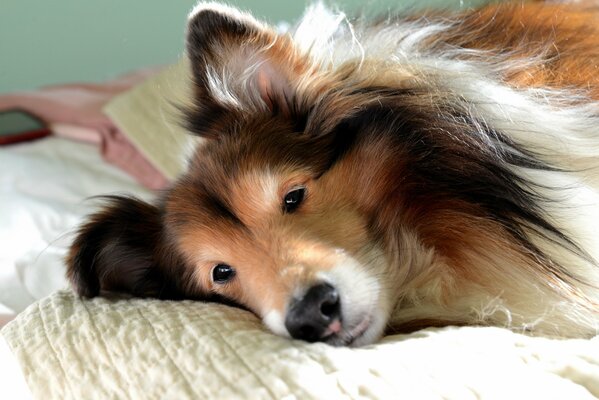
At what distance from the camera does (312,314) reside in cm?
174

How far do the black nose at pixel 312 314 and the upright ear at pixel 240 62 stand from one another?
2.39 feet

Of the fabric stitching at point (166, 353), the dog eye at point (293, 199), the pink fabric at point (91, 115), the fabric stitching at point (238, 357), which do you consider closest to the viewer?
the fabric stitching at point (238, 357)

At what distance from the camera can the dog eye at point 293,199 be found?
2111mm

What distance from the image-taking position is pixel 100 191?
13.3 ft

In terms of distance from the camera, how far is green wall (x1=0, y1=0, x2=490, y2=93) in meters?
5.70

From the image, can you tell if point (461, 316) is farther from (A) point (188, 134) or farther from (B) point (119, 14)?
(B) point (119, 14)

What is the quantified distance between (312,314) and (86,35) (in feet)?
15.6

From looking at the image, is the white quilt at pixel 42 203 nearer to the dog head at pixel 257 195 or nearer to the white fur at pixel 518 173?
the dog head at pixel 257 195

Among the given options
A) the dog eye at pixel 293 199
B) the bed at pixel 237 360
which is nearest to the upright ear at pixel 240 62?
the dog eye at pixel 293 199

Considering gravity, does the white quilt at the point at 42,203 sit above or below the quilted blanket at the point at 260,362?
below

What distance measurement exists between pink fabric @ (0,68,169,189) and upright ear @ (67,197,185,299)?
5.16 feet

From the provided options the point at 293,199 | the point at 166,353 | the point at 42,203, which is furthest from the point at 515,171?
the point at 42,203

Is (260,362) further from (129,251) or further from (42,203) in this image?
(42,203)

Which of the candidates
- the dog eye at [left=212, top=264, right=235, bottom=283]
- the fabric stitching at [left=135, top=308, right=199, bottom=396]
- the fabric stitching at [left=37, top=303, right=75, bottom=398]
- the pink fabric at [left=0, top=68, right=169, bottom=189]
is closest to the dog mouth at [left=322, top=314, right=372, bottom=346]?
the fabric stitching at [left=135, top=308, right=199, bottom=396]
